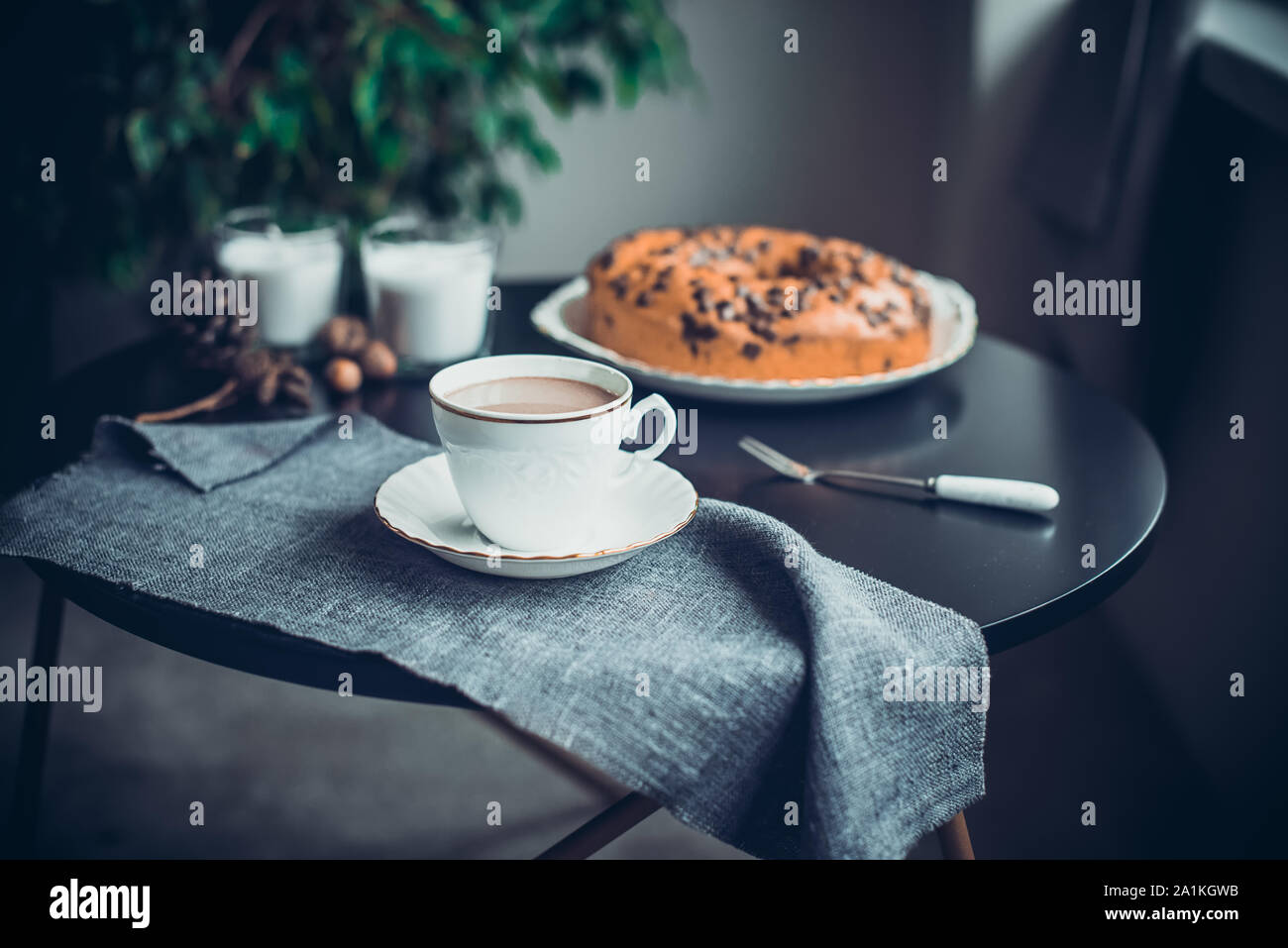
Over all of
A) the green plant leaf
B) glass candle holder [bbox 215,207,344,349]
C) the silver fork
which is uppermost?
the green plant leaf

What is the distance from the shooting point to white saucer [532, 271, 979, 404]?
3.26 feet

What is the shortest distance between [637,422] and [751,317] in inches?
13.4

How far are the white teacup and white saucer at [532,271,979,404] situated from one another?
28cm

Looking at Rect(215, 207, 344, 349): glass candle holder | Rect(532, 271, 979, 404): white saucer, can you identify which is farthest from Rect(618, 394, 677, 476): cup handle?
Rect(215, 207, 344, 349): glass candle holder

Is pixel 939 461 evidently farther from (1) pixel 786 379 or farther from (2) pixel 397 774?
(2) pixel 397 774

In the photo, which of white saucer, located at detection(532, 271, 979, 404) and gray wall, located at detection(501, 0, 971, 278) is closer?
white saucer, located at detection(532, 271, 979, 404)

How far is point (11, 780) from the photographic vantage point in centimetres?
149

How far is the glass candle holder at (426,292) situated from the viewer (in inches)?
43.3

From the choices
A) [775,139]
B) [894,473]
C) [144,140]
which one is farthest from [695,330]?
[775,139]

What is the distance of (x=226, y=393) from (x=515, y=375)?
0.43 m

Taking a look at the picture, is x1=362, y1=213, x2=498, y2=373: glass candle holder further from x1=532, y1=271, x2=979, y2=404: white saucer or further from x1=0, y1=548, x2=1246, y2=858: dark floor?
x1=0, y1=548, x2=1246, y2=858: dark floor
